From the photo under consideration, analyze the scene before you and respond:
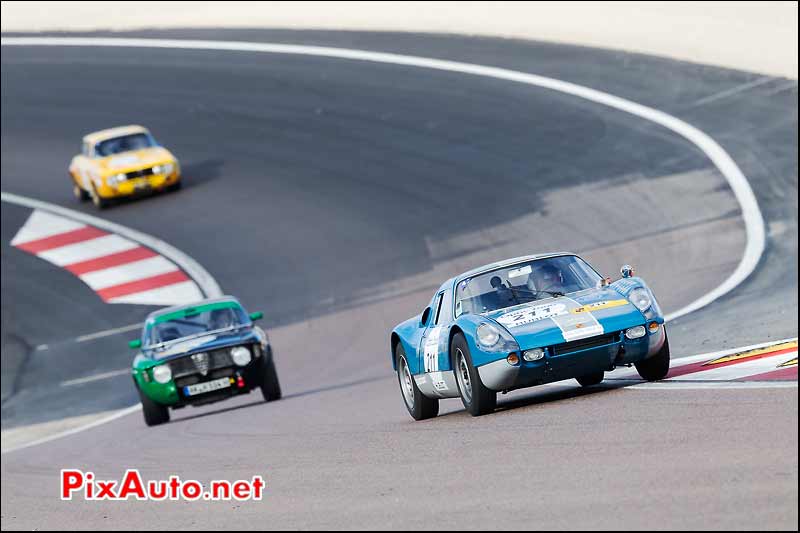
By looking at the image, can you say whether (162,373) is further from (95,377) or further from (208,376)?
(95,377)

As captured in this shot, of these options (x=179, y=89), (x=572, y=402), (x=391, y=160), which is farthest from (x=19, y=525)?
(x=179, y=89)

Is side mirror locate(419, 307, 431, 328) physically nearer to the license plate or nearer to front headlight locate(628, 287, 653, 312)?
front headlight locate(628, 287, 653, 312)

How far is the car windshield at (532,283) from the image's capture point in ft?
30.9

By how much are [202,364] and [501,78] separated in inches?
733

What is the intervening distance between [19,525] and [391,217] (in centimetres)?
1633

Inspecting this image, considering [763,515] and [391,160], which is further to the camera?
[391,160]

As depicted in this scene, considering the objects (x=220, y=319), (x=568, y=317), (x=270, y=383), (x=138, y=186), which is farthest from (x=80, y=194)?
(x=568, y=317)

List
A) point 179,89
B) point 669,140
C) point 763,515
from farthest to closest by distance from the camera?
point 179,89, point 669,140, point 763,515

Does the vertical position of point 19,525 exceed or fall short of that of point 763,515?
it falls short

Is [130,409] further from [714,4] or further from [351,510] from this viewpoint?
[714,4]

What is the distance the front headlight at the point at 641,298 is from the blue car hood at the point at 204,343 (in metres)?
6.86

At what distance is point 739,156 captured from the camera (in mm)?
24922

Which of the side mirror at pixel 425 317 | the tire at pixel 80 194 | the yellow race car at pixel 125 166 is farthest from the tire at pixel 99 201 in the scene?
the side mirror at pixel 425 317

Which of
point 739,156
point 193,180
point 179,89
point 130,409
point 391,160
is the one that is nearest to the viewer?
point 130,409
